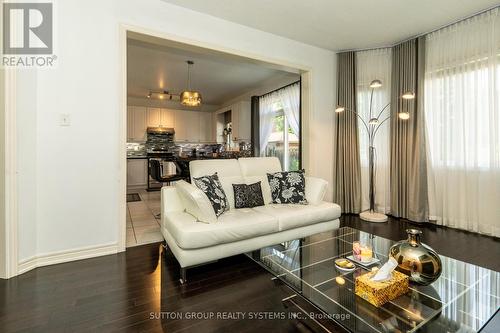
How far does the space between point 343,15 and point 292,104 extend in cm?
208

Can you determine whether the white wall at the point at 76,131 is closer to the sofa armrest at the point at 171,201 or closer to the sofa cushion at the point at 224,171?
the sofa armrest at the point at 171,201

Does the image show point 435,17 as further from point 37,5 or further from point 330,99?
point 37,5

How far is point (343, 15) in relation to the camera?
3.05m

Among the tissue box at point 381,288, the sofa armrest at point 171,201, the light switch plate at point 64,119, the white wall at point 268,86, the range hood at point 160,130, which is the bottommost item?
the tissue box at point 381,288

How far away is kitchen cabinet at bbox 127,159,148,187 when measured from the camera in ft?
21.2

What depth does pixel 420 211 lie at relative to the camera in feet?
11.6

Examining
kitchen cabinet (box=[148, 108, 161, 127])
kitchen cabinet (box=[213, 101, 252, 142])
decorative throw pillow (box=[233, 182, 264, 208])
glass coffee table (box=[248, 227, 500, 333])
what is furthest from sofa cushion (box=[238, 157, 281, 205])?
kitchen cabinet (box=[148, 108, 161, 127])

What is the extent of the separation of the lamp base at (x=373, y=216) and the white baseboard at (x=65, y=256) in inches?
134

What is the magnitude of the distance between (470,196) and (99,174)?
176 inches

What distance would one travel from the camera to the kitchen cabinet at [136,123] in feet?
22.5

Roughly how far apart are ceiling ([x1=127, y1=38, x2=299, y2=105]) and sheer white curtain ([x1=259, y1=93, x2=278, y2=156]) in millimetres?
416

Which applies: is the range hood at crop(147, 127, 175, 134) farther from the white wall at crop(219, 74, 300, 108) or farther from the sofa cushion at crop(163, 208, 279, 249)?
the sofa cushion at crop(163, 208, 279, 249)

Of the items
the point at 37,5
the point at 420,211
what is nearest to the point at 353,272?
the point at 420,211

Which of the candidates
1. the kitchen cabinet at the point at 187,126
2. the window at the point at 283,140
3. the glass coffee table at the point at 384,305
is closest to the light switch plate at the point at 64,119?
the glass coffee table at the point at 384,305
